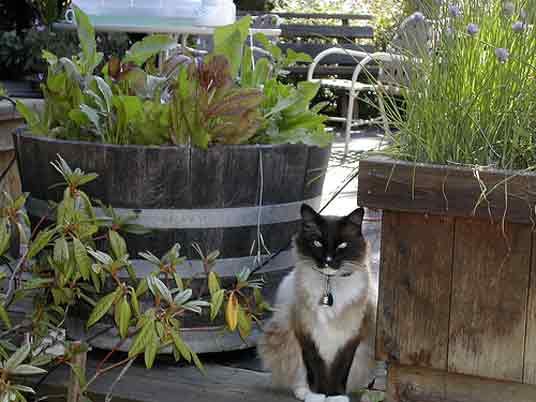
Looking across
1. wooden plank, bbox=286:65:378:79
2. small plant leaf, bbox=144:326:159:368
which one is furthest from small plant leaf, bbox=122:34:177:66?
wooden plank, bbox=286:65:378:79

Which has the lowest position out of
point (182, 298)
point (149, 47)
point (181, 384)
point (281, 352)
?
point (181, 384)

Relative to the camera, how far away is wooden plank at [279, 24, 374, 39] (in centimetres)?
830

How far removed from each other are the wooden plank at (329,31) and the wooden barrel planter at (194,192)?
6120 millimetres

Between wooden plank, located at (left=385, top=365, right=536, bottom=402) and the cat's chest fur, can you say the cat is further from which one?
wooden plank, located at (left=385, top=365, right=536, bottom=402)

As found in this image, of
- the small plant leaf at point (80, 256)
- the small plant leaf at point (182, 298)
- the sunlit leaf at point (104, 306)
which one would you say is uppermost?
the small plant leaf at point (80, 256)

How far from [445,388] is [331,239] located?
443mm

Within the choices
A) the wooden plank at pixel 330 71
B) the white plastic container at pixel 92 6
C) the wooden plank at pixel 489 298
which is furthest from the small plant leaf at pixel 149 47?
the wooden plank at pixel 330 71

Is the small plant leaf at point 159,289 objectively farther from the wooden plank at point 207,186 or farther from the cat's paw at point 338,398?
the cat's paw at point 338,398

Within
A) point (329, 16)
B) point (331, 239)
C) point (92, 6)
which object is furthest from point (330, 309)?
point (329, 16)

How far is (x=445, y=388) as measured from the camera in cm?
192

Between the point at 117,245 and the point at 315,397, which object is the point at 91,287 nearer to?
the point at 117,245

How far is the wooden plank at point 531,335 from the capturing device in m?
1.77

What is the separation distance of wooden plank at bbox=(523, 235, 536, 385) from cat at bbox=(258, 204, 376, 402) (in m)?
0.42

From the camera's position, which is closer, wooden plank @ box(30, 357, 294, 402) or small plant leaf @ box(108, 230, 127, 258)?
small plant leaf @ box(108, 230, 127, 258)
